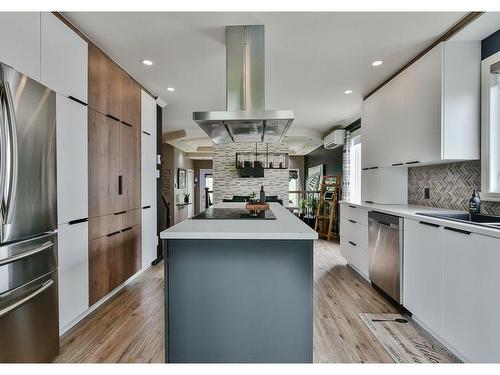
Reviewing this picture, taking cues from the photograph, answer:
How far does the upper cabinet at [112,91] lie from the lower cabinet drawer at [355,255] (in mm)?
3100

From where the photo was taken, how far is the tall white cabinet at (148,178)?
332 centimetres

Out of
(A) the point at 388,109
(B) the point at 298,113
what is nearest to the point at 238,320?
(A) the point at 388,109

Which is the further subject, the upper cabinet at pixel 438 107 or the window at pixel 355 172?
the window at pixel 355 172

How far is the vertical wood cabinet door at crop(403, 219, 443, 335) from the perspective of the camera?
1.90m

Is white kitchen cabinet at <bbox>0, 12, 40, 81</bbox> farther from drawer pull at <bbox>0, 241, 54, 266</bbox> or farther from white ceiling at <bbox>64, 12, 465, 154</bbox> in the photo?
drawer pull at <bbox>0, 241, 54, 266</bbox>

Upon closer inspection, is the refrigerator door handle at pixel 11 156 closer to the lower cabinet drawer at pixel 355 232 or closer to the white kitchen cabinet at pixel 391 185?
the lower cabinet drawer at pixel 355 232

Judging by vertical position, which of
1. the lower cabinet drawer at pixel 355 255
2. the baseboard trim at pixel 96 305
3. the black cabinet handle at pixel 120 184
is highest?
the black cabinet handle at pixel 120 184

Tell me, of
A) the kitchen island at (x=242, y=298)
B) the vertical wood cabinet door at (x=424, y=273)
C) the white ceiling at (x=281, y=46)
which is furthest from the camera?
the white ceiling at (x=281, y=46)

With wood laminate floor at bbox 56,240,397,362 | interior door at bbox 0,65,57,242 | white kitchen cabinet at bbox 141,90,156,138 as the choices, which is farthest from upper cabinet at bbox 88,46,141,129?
wood laminate floor at bbox 56,240,397,362

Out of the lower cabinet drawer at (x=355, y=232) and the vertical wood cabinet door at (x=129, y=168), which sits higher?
the vertical wood cabinet door at (x=129, y=168)

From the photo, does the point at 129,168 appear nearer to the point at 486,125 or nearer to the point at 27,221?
the point at 27,221

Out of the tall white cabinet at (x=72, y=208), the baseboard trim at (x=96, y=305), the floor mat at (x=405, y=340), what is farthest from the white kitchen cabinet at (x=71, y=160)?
the floor mat at (x=405, y=340)

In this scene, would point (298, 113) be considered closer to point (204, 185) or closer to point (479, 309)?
point (479, 309)

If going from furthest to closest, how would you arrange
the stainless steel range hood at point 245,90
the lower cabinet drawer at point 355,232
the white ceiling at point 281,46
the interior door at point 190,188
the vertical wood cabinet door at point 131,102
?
the interior door at point 190,188 → the lower cabinet drawer at point 355,232 → the vertical wood cabinet door at point 131,102 → the stainless steel range hood at point 245,90 → the white ceiling at point 281,46
